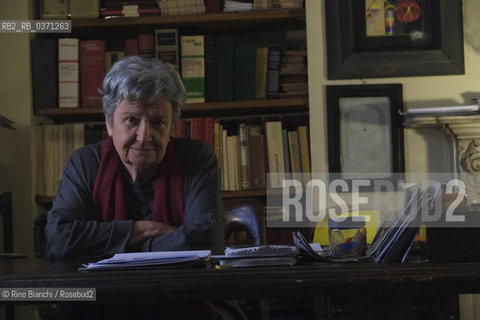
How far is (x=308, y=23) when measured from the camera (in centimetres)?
330

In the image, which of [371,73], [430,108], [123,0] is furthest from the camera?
[123,0]

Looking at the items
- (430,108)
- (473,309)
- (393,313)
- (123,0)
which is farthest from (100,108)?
(393,313)

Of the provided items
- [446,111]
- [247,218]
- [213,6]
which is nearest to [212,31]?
[213,6]

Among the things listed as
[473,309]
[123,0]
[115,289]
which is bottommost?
[473,309]

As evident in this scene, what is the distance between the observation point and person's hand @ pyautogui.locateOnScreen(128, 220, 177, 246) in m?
1.96

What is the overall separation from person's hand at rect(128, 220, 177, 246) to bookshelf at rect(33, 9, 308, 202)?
140cm

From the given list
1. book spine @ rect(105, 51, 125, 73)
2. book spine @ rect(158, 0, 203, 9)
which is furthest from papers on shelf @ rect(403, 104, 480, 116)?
book spine @ rect(105, 51, 125, 73)

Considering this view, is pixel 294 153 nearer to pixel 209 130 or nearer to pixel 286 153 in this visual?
pixel 286 153

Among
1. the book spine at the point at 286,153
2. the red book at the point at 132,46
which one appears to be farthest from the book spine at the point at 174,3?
the book spine at the point at 286,153

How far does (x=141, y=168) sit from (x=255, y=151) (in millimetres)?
1249

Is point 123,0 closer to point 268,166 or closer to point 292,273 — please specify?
point 268,166

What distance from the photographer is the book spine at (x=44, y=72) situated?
11.3 feet

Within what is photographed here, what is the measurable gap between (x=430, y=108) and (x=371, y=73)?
0.33 m

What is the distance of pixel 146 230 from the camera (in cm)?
198
